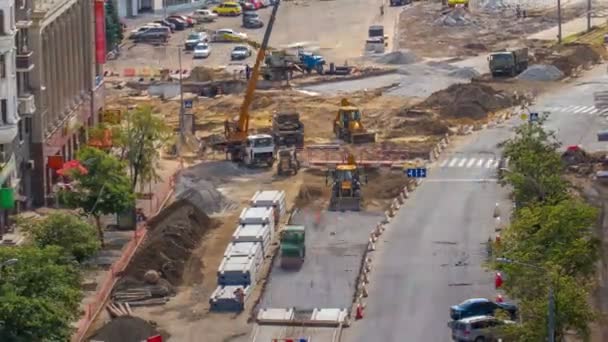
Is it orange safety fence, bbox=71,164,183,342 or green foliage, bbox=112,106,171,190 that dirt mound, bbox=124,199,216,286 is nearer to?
orange safety fence, bbox=71,164,183,342

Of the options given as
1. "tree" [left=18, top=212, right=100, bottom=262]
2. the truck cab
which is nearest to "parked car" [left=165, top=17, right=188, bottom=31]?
the truck cab

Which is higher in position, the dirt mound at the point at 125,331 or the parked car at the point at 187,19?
the dirt mound at the point at 125,331

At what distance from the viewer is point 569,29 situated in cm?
13900

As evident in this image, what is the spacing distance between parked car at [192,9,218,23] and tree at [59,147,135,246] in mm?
75124

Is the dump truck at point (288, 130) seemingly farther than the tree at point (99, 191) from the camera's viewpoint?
Yes

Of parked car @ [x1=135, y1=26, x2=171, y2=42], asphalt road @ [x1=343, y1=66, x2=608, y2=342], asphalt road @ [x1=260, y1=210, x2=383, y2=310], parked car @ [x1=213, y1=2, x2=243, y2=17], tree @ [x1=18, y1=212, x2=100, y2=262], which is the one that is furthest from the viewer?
parked car @ [x1=213, y1=2, x2=243, y2=17]

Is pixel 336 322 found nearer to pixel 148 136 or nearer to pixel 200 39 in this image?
pixel 148 136

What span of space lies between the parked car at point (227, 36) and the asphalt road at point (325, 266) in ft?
190

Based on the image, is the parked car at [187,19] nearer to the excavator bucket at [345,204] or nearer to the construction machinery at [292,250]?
the excavator bucket at [345,204]

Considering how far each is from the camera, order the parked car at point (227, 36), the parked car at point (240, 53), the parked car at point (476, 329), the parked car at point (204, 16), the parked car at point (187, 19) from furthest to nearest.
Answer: the parked car at point (204, 16) < the parked car at point (187, 19) < the parked car at point (227, 36) < the parked car at point (240, 53) < the parked car at point (476, 329)

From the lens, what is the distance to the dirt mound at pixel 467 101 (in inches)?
4033

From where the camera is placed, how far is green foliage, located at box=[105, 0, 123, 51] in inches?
5074

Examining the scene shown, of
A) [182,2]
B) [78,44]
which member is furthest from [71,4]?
[182,2]

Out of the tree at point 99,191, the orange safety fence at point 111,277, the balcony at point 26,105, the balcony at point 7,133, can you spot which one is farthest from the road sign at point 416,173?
the balcony at point 7,133
